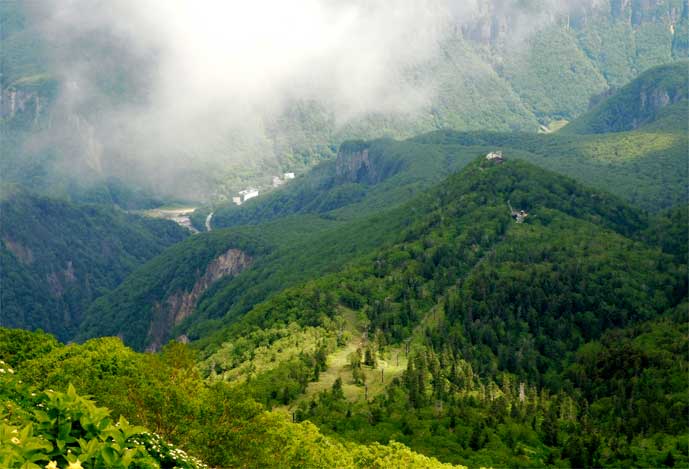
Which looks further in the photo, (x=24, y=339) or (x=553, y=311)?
(x=553, y=311)

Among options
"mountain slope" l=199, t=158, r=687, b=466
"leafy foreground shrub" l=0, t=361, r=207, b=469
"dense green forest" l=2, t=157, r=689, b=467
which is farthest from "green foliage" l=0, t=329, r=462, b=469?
"mountain slope" l=199, t=158, r=687, b=466

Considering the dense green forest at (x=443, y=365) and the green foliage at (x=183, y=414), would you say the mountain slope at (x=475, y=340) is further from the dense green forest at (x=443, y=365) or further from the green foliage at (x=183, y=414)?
the green foliage at (x=183, y=414)

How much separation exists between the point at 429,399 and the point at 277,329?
196 ft

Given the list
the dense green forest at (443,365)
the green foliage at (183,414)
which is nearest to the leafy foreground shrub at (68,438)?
the dense green forest at (443,365)

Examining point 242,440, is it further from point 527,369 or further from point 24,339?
point 527,369

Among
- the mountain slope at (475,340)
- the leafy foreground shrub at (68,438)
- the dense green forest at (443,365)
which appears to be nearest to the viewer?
the leafy foreground shrub at (68,438)

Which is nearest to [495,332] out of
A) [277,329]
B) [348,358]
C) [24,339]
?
[348,358]

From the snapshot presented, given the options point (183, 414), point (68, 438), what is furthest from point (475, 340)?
point (68, 438)

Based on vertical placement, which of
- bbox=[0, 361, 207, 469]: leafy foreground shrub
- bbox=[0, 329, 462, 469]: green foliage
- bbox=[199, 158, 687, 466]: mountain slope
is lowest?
bbox=[199, 158, 687, 466]: mountain slope

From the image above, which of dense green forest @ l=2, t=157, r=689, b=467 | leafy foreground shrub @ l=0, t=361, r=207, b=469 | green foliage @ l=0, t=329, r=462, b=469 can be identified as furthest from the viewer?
dense green forest @ l=2, t=157, r=689, b=467

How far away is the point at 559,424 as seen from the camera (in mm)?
102062

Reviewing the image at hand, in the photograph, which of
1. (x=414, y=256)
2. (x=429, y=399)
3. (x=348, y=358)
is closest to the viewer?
(x=429, y=399)

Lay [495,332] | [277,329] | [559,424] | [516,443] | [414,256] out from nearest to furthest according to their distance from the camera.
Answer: [516,443]
[559,424]
[495,332]
[277,329]
[414,256]

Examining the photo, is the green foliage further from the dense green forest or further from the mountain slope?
the mountain slope
